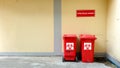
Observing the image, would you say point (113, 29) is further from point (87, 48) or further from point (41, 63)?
point (41, 63)

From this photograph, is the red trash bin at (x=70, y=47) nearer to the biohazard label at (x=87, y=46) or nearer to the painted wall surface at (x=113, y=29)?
the biohazard label at (x=87, y=46)

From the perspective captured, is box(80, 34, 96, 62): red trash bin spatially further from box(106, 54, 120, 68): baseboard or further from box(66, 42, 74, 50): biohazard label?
box(106, 54, 120, 68): baseboard

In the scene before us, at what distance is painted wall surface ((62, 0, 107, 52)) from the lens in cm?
653

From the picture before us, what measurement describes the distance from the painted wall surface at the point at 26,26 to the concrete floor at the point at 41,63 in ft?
1.63

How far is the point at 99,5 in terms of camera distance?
653 cm

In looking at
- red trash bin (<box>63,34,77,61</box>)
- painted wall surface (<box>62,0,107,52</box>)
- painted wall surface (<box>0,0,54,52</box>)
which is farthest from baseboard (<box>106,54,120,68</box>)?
painted wall surface (<box>0,0,54,52</box>)

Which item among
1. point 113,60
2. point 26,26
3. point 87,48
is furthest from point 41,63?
point 113,60

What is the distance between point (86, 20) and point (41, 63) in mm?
2103

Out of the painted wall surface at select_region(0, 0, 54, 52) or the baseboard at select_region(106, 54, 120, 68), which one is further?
the painted wall surface at select_region(0, 0, 54, 52)

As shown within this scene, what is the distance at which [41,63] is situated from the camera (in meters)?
5.77

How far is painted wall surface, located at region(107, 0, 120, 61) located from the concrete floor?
0.43m

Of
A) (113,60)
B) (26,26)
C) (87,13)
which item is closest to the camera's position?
(113,60)

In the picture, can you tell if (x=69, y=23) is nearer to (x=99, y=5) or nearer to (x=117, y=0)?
(x=99, y=5)

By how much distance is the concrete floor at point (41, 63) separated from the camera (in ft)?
18.0
